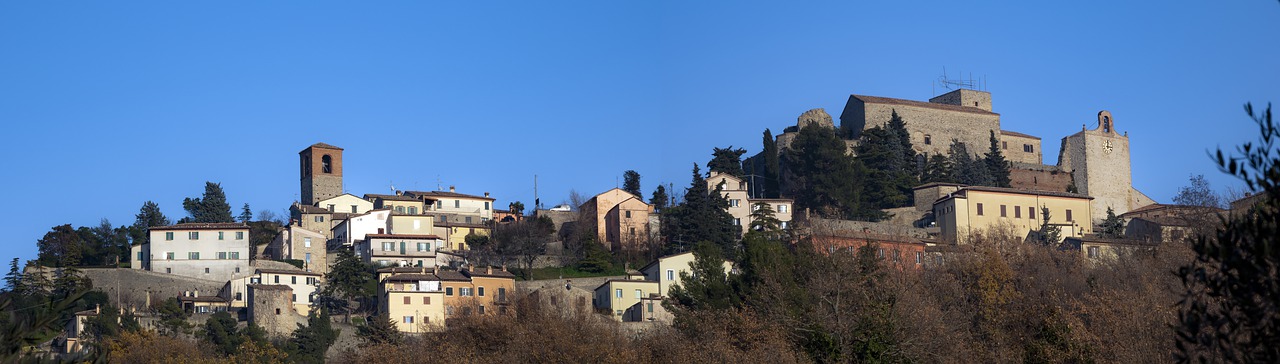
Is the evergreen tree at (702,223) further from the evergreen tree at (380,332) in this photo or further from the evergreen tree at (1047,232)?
the evergreen tree at (380,332)

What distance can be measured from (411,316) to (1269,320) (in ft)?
163

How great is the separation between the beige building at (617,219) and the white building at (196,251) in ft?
51.7

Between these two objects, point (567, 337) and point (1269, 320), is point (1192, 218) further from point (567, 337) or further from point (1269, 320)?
point (1269, 320)

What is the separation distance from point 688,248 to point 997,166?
20.0 m

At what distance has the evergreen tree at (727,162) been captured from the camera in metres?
78.6

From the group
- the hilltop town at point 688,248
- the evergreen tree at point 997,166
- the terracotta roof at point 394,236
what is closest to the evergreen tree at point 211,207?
the hilltop town at point 688,248

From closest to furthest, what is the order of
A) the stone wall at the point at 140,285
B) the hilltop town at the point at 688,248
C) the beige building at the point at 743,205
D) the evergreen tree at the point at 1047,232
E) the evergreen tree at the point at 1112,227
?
1. the hilltop town at the point at 688,248
2. the stone wall at the point at 140,285
3. the evergreen tree at the point at 1047,232
4. the evergreen tree at the point at 1112,227
5. the beige building at the point at 743,205

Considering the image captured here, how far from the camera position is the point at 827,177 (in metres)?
73.0

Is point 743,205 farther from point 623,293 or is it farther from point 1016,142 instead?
point 1016,142

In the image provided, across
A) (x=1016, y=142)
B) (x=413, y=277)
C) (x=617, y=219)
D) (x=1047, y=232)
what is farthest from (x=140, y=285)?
(x=1016, y=142)

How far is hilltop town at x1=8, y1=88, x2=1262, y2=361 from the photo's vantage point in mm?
49344

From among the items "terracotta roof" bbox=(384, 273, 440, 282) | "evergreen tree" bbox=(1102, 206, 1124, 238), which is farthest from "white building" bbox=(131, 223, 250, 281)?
"evergreen tree" bbox=(1102, 206, 1124, 238)

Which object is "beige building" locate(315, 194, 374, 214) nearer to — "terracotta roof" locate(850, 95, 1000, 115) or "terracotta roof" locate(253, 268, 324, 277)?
"terracotta roof" locate(253, 268, 324, 277)

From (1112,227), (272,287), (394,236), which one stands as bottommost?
(272,287)
